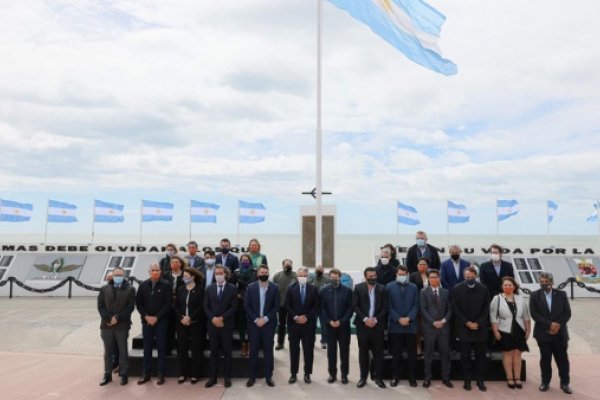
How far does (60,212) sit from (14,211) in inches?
64.9

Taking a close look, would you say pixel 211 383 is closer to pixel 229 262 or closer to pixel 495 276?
pixel 229 262

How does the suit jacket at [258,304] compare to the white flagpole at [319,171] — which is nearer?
the suit jacket at [258,304]

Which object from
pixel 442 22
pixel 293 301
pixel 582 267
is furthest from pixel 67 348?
pixel 582 267

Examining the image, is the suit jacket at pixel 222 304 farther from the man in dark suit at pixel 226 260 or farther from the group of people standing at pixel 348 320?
the man in dark suit at pixel 226 260

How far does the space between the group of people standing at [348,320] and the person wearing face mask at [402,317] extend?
14mm

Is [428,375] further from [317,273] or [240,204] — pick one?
[240,204]

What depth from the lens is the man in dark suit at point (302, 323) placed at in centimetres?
706

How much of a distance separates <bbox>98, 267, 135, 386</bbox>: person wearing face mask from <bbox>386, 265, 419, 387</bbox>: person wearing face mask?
3873 millimetres

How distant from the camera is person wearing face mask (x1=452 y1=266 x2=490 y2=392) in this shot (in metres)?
6.88

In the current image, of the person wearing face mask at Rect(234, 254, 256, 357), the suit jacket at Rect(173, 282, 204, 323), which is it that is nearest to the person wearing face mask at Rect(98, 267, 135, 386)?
the suit jacket at Rect(173, 282, 204, 323)

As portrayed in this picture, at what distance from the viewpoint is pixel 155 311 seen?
23.2ft

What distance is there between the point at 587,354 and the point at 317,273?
16.9ft

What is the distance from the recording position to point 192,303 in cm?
707

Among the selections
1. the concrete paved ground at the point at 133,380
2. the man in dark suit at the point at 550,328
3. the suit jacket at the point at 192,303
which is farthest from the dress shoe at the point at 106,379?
the man in dark suit at the point at 550,328
